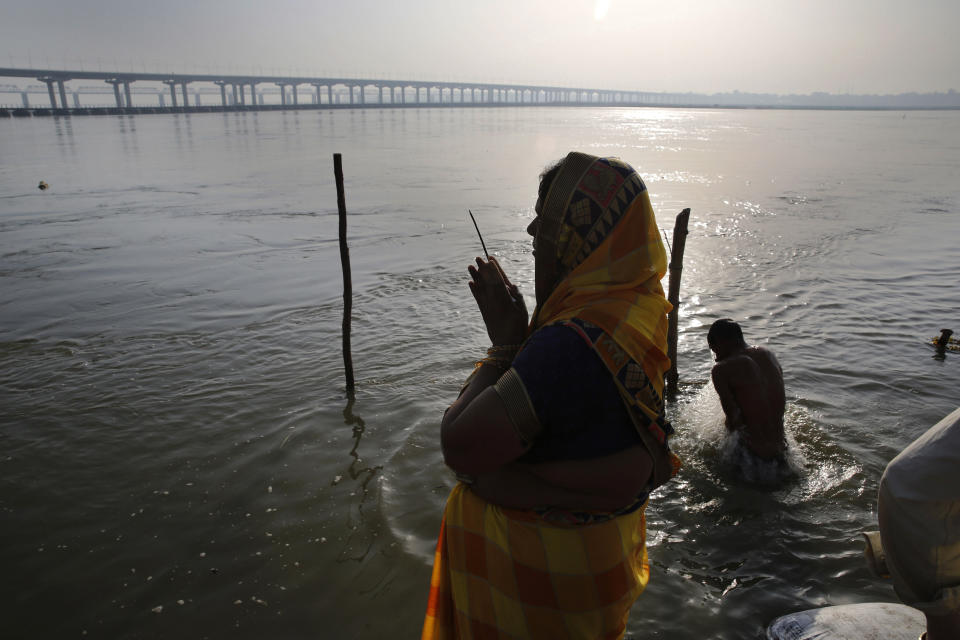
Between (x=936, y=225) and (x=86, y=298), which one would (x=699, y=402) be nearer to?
(x=86, y=298)

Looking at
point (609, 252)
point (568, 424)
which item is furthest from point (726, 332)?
point (568, 424)

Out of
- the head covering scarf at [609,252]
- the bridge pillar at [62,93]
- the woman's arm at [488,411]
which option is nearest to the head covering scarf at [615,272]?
the head covering scarf at [609,252]

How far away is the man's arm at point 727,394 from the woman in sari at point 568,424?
119 inches

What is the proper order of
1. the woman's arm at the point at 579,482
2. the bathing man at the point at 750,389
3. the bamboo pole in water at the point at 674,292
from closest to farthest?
1. the woman's arm at the point at 579,482
2. the bathing man at the point at 750,389
3. the bamboo pole in water at the point at 674,292

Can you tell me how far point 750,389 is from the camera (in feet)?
14.9

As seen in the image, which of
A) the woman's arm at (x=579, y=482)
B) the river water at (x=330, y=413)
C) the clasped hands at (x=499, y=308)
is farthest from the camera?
the river water at (x=330, y=413)

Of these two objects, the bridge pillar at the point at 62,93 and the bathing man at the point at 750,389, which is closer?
the bathing man at the point at 750,389

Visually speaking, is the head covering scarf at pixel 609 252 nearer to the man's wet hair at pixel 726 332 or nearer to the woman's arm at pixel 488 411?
the woman's arm at pixel 488 411

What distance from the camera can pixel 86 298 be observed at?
31.1 feet

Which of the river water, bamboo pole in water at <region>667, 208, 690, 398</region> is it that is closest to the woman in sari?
the river water

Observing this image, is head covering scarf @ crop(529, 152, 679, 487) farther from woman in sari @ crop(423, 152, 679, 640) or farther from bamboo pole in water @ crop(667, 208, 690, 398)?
bamboo pole in water @ crop(667, 208, 690, 398)

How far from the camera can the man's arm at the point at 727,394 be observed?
4617 millimetres

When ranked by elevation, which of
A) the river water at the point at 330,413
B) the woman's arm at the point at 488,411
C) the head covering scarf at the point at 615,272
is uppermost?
the head covering scarf at the point at 615,272

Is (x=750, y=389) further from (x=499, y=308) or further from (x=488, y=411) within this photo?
(x=488, y=411)
